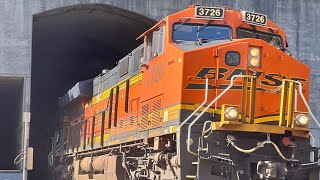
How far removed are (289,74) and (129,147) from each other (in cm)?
410

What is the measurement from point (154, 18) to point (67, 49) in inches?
348

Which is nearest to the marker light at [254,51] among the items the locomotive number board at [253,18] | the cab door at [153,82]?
the locomotive number board at [253,18]

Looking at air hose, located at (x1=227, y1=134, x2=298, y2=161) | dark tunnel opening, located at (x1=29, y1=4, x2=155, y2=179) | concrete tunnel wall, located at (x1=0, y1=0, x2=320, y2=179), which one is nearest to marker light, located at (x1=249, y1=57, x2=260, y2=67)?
air hose, located at (x1=227, y1=134, x2=298, y2=161)

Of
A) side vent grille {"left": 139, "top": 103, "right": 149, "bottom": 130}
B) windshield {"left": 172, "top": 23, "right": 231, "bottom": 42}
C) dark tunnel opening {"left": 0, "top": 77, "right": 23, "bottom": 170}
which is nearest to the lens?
windshield {"left": 172, "top": 23, "right": 231, "bottom": 42}

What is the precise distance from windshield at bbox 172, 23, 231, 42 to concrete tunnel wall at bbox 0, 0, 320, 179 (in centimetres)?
950

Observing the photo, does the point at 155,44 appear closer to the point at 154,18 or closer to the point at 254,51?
the point at 254,51

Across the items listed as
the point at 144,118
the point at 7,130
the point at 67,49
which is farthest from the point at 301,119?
the point at 7,130

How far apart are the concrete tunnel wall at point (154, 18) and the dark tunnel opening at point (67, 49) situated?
45cm

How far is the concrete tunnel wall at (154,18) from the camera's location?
703 inches

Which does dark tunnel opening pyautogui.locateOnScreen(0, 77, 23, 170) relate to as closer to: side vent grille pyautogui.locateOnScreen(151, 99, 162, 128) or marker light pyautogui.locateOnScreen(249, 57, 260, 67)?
side vent grille pyautogui.locateOnScreen(151, 99, 162, 128)

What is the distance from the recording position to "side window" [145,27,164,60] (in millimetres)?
9633

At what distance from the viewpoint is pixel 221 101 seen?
8.70m

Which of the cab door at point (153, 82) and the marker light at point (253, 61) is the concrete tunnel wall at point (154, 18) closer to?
the cab door at point (153, 82)

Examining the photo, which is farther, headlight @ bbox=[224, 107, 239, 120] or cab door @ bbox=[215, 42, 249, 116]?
cab door @ bbox=[215, 42, 249, 116]
